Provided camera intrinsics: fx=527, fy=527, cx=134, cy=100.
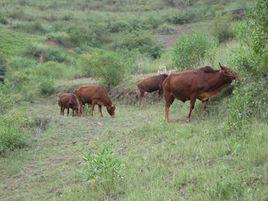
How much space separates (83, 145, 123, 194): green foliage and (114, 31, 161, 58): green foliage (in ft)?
92.8

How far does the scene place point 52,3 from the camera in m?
67.3

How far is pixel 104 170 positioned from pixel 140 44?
3369 cm

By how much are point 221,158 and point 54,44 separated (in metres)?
37.2

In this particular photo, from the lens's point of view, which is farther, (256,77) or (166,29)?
(166,29)

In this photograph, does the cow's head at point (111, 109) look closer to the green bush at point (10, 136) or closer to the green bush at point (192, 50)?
the green bush at point (192, 50)

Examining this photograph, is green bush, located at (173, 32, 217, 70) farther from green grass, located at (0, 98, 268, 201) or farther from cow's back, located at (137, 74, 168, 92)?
green grass, located at (0, 98, 268, 201)

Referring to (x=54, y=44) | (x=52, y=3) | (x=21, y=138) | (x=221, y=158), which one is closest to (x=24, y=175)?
(x=21, y=138)

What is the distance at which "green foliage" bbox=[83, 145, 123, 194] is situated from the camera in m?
9.57

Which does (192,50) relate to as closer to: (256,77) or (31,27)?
(256,77)

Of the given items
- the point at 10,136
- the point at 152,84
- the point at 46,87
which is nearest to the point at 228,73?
the point at 10,136

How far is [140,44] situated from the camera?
140 feet

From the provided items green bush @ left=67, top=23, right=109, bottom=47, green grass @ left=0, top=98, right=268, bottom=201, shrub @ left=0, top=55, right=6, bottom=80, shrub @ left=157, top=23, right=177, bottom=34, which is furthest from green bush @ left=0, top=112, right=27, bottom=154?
shrub @ left=157, top=23, right=177, bottom=34

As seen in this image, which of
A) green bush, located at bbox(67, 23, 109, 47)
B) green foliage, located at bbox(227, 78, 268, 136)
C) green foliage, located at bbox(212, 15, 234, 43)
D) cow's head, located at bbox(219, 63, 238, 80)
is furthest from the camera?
green bush, located at bbox(67, 23, 109, 47)

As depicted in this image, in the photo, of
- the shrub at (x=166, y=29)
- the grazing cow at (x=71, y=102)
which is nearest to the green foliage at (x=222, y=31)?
the grazing cow at (x=71, y=102)
